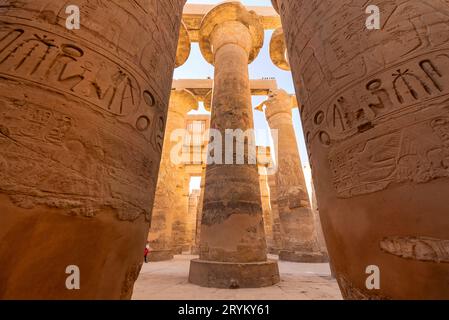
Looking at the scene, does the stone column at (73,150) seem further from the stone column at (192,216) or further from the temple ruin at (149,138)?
the stone column at (192,216)

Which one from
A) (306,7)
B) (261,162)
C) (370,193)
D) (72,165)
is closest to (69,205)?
(72,165)

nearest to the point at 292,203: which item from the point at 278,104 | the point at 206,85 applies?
the point at 278,104

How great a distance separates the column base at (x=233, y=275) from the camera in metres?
3.84

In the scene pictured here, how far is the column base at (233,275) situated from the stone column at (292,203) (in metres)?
4.62

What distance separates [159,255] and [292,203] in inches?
212

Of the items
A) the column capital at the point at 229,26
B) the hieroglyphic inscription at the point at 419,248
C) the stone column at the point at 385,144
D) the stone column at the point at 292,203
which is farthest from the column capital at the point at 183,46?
the hieroglyphic inscription at the point at 419,248

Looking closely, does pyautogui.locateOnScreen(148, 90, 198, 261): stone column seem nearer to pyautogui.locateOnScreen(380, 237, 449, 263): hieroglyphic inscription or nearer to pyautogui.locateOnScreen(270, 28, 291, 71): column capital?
pyautogui.locateOnScreen(270, 28, 291, 71): column capital

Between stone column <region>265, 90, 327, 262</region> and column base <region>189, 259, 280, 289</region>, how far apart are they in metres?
4.62

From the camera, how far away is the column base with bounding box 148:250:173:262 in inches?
316

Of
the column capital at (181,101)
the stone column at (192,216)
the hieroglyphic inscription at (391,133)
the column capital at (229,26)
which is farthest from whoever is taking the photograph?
the stone column at (192,216)

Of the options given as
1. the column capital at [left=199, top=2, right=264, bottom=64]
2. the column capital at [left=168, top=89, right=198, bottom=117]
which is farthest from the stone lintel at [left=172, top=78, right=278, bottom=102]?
the column capital at [left=199, top=2, right=264, bottom=64]

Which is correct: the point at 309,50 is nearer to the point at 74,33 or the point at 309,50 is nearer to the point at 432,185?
the point at 432,185

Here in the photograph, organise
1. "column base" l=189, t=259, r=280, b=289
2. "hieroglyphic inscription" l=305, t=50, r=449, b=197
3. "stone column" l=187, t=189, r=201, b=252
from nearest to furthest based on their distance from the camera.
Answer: "hieroglyphic inscription" l=305, t=50, r=449, b=197 → "column base" l=189, t=259, r=280, b=289 → "stone column" l=187, t=189, r=201, b=252

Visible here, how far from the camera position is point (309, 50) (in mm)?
1979
